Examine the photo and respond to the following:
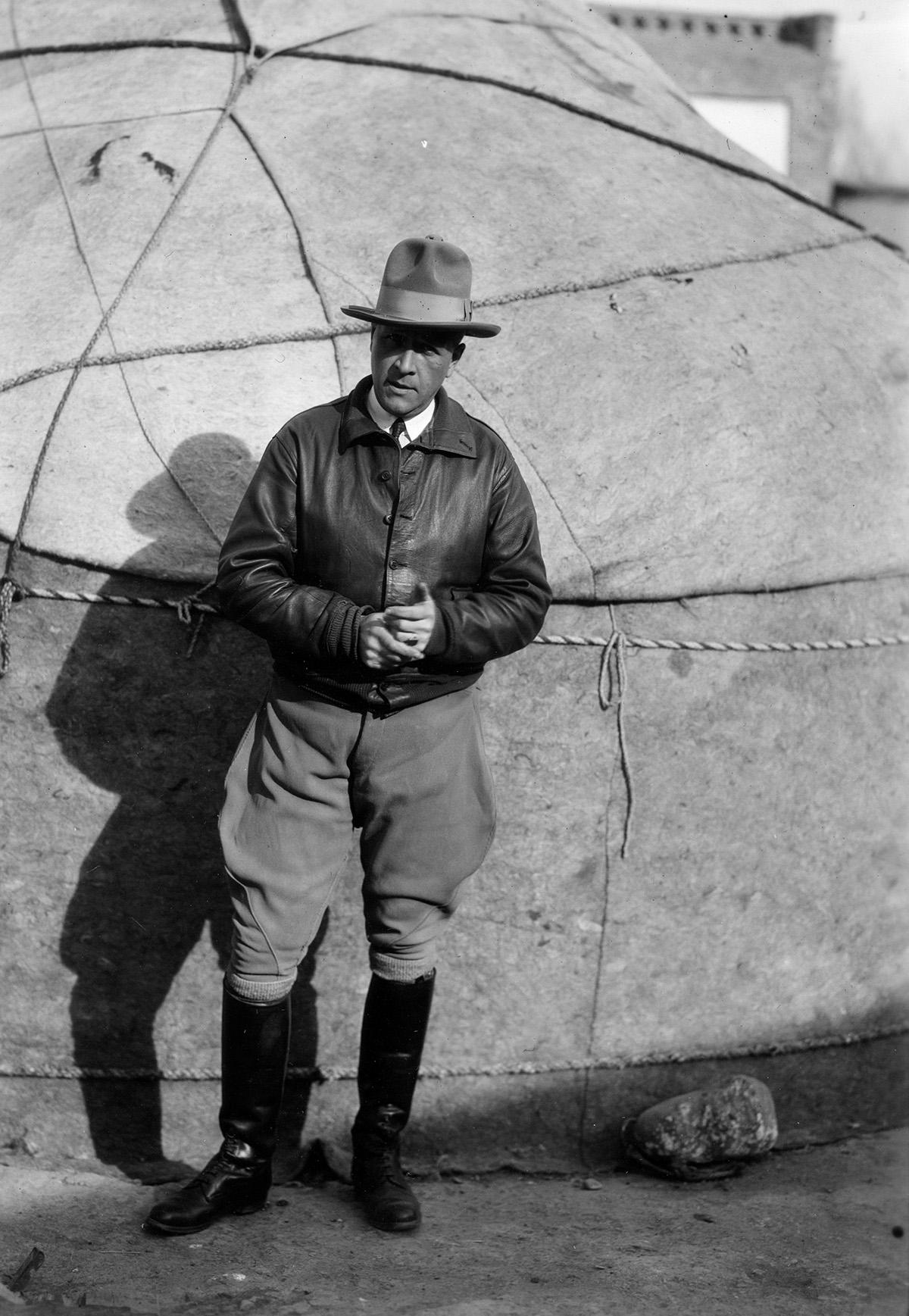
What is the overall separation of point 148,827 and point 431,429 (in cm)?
110

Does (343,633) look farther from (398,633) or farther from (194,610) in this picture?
(194,610)

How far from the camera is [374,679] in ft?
8.91

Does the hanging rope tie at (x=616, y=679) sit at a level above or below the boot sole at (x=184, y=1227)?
above

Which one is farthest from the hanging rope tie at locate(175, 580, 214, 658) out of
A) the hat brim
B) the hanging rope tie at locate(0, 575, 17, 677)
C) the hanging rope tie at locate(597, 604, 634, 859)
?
the hanging rope tie at locate(597, 604, 634, 859)

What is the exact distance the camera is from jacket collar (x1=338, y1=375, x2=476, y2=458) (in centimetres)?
269

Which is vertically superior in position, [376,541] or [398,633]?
[376,541]

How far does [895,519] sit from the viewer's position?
11.8 feet

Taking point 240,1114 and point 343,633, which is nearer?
point 343,633

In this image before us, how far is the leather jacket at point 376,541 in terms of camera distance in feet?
8.75

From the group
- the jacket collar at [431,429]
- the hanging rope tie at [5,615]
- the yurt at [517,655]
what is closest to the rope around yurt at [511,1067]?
the yurt at [517,655]

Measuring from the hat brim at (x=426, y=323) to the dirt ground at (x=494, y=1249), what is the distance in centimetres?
173

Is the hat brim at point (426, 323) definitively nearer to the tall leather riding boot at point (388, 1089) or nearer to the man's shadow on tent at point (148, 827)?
the man's shadow on tent at point (148, 827)

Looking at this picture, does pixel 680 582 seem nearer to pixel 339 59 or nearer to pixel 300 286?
pixel 300 286

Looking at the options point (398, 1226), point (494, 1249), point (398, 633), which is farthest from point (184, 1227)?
point (398, 633)
